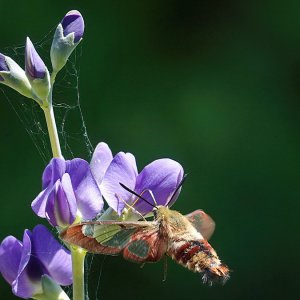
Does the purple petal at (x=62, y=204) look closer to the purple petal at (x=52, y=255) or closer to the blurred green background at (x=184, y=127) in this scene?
the purple petal at (x=52, y=255)

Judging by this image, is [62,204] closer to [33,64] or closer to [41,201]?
[41,201]

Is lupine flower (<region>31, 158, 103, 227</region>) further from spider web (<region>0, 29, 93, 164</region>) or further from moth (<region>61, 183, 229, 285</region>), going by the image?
spider web (<region>0, 29, 93, 164</region>)

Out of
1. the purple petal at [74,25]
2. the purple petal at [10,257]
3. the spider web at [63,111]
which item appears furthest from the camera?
the spider web at [63,111]

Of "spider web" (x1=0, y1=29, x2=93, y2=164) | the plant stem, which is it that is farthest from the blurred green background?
the plant stem

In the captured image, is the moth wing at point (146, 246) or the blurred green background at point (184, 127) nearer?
the moth wing at point (146, 246)

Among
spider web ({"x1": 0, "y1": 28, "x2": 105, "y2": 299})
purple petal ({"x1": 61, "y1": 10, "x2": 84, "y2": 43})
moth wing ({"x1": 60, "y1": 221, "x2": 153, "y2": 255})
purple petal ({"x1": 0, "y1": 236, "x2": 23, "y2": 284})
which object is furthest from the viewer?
spider web ({"x1": 0, "y1": 28, "x2": 105, "y2": 299})

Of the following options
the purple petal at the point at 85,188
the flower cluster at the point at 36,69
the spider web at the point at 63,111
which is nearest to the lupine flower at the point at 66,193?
the purple petal at the point at 85,188

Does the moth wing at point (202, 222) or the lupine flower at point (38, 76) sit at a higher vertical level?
the lupine flower at point (38, 76)
